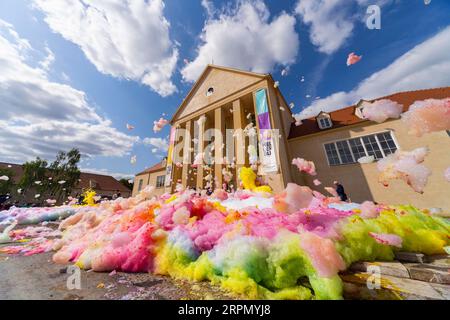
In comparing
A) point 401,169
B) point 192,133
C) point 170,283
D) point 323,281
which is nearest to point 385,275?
point 323,281

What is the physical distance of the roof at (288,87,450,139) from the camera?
30.9ft

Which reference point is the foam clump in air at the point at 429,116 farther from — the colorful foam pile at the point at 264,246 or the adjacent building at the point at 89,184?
the adjacent building at the point at 89,184

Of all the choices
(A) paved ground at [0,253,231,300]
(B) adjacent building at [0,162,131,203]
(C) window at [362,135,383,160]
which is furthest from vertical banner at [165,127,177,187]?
(B) adjacent building at [0,162,131,203]

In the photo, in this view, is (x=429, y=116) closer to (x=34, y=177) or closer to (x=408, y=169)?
(x=408, y=169)

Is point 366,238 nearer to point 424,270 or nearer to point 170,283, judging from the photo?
point 424,270

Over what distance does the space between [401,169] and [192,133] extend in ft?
48.1

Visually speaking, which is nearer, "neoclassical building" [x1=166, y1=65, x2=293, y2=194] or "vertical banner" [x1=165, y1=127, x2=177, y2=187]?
"neoclassical building" [x1=166, y1=65, x2=293, y2=194]

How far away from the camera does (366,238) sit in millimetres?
2379

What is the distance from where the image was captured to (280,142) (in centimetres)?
1112

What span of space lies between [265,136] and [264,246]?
9.19 metres

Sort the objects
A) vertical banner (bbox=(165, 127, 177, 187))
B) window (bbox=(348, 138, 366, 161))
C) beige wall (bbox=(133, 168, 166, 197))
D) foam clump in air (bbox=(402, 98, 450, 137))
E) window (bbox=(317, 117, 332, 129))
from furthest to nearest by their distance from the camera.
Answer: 1. beige wall (bbox=(133, 168, 166, 197))
2. vertical banner (bbox=(165, 127, 177, 187))
3. window (bbox=(317, 117, 332, 129))
4. window (bbox=(348, 138, 366, 161))
5. foam clump in air (bbox=(402, 98, 450, 137))

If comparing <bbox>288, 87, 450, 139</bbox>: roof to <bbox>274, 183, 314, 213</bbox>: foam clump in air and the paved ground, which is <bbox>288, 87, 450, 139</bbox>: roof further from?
the paved ground

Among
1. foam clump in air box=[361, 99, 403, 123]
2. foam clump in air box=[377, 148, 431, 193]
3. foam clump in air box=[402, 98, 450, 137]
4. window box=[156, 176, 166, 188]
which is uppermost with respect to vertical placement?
window box=[156, 176, 166, 188]

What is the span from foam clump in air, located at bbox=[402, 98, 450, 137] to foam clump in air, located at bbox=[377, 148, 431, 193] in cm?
48
